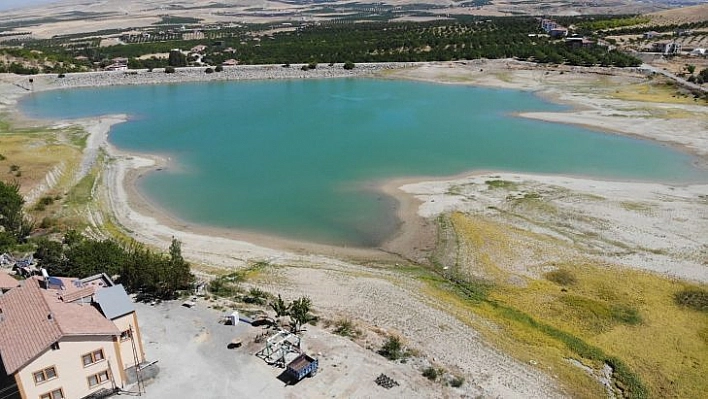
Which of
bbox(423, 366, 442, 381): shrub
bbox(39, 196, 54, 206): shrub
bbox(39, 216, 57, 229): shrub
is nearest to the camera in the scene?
bbox(423, 366, 442, 381): shrub

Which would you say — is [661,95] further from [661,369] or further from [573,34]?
[661,369]

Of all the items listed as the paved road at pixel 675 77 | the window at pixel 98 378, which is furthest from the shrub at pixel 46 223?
the paved road at pixel 675 77

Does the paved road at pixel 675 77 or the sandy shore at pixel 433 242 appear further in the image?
the paved road at pixel 675 77

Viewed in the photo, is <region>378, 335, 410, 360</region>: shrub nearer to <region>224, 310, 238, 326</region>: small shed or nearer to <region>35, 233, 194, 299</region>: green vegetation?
<region>224, 310, 238, 326</region>: small shed

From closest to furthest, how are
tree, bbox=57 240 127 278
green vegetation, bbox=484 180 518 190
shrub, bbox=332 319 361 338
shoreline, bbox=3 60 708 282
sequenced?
shrub, bbox=332 319 361 338 < tree, bbox=57 240 127 278 < shoreline, bbox=3 60 708 282 < green vegetation, bbox=484 180 518 190

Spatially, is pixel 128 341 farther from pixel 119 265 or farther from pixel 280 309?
pixel 119 265

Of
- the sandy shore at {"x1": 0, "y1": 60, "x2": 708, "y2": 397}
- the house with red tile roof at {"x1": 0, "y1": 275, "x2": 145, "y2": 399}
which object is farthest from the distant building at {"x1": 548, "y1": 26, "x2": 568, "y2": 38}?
the house with red tile roof at {"x1": 0, "y1": 275, "x2": 145, "y2": 399}

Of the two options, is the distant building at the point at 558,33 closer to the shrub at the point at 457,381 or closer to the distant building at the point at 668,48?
the distant building at the point at 668,48
